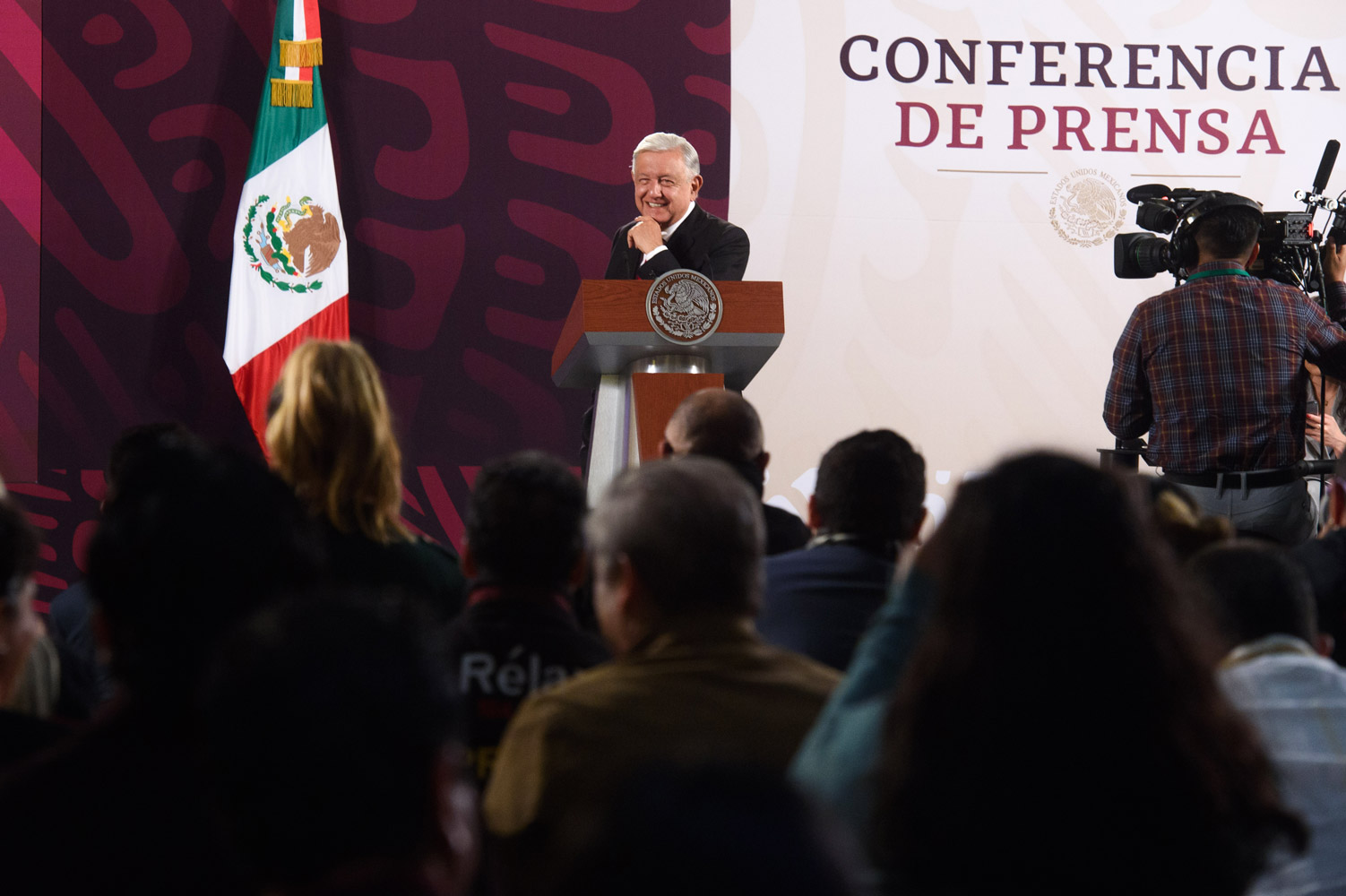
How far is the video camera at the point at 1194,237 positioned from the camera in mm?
3219

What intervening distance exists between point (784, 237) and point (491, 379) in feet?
4.34

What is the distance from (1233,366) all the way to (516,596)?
7.30 feet

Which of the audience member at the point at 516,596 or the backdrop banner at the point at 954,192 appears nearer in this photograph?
the audience member at the point at 516,596

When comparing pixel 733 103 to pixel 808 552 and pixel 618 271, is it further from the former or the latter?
pixel 808 552

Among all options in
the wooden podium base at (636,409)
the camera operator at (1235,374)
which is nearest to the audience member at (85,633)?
the wooden podium base at (636,409)

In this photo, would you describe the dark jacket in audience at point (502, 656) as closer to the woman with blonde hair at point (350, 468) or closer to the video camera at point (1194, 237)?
the woman with blonde hair at point (350, 468)

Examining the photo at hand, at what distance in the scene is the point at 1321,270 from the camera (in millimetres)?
3570

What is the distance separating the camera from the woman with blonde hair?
1688mm

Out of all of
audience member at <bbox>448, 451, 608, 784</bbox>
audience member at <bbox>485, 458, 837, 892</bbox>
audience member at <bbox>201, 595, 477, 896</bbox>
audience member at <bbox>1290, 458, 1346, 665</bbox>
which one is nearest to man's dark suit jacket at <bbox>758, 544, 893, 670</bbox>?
audience member at <bbox>448, 451, 608, 784</bbox>

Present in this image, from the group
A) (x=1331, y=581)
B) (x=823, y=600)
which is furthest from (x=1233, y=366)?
(x=823, y=600)

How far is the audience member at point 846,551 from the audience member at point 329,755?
1.16 metres

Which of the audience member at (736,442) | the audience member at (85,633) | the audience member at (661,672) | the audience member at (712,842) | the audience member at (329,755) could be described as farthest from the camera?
the audience member at (736,442)

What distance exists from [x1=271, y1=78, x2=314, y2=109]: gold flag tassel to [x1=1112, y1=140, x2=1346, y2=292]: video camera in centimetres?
300

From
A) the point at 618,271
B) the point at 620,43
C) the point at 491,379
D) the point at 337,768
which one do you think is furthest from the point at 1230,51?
the point at 337,768
